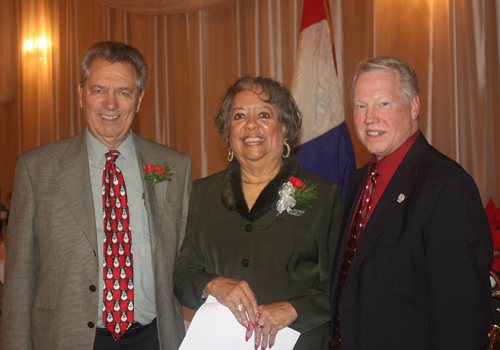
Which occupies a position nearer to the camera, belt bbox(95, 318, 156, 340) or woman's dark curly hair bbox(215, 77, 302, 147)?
belt bbox(95, 318, 156, 340)

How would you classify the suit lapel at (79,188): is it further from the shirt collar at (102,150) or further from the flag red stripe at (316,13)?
Answer: the flag red stripe at (316,13)

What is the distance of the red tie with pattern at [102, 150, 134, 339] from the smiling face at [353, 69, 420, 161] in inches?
49.2

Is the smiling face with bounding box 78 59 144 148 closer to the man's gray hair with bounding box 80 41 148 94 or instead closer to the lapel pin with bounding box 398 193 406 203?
the man's gray hair with bounding box 80 41 148 94

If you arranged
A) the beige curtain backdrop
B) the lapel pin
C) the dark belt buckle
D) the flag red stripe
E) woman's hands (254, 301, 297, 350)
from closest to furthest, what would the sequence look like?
the lapel pin → woman's hands (254, 301, 297, 350) → the dark belt buckle → the flag red stripe → the beige curtain backdrop

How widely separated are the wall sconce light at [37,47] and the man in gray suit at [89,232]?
6.10 m

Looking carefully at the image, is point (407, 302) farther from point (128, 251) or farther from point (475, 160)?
point (475, 160)

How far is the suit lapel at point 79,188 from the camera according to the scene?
1997 millimetres

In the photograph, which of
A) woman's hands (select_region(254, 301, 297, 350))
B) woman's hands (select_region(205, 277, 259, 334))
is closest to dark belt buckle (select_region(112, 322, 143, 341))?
woman's hands (select_region(205, 277, 259, 334))

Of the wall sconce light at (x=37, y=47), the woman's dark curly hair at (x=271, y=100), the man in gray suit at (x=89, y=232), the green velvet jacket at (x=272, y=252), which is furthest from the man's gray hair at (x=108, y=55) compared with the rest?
the wall sconce light at (x=37, y=47)

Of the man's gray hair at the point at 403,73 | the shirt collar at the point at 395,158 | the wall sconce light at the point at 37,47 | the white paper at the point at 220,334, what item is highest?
the wall sconce light at the point at 37,47

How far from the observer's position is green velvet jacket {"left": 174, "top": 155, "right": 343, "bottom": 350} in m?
2.00

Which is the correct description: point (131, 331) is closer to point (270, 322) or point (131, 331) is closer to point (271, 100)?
point (270, 322)

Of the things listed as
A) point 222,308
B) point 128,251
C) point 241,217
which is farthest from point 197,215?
point 222,308

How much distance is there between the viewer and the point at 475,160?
13.8ft
